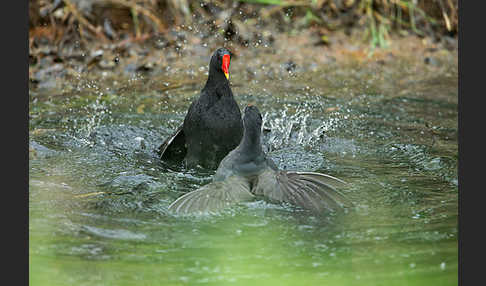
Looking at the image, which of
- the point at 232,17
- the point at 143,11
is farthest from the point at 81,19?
the point at 232,17

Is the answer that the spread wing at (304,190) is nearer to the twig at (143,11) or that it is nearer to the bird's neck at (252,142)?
the bird's neck at (252,142)

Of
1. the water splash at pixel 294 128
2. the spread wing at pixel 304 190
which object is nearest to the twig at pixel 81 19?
the water splash at pixel 294 128

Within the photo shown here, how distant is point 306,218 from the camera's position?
3721mm

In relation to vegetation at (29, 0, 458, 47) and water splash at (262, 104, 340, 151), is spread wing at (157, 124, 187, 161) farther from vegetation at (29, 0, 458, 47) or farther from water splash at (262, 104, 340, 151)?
vegetation at (29, 0, 458, 47)

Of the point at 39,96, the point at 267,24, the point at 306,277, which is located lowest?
the point at 306,277

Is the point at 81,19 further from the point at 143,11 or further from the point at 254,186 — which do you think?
the point at 254,186

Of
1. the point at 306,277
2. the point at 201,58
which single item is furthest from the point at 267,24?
the point at 306,277

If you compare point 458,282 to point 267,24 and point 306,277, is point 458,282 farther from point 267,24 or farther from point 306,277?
point 267,24

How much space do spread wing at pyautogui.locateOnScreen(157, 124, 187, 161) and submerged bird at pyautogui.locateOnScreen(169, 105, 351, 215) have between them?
38.8 inches

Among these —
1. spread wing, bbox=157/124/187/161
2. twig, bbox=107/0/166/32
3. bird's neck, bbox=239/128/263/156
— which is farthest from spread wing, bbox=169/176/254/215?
twig, bbox=107/0/166/32

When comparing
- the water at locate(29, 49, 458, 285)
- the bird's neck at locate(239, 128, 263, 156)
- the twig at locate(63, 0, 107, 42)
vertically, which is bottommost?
the water at locate(29, 49, 458, 285)

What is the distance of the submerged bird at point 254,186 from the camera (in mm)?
3801

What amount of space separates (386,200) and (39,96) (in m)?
3.83

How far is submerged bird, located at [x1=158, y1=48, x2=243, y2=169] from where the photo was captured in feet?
15.6
